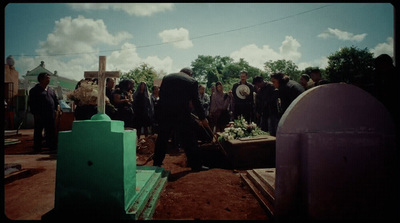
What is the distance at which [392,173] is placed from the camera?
1727 millimetres

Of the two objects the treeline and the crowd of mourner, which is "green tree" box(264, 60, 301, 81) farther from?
the crowd of mourner

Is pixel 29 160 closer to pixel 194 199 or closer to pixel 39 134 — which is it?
pixel 39 134

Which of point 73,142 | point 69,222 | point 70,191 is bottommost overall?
point 69,222

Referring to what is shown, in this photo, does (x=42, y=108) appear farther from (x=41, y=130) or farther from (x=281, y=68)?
(x=281, y=68)

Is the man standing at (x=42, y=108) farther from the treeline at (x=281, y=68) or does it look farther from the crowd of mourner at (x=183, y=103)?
the treeline at (x=281, y=68)

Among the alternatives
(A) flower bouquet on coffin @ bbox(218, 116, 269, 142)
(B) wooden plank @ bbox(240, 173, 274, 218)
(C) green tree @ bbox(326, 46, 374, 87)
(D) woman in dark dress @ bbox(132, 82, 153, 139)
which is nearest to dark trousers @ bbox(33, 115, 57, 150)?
(D) woman in dark dress @ bbox(132, 82, 153, 139)

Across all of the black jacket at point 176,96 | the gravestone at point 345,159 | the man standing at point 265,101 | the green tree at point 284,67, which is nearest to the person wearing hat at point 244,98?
the man standing at point 265,101

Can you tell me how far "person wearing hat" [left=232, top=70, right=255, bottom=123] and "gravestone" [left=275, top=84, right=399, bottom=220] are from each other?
220 inches

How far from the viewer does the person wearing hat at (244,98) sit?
24.2 ft

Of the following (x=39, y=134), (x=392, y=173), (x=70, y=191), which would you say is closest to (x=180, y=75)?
(x=70, y=191)

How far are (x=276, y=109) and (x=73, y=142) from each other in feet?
18.4

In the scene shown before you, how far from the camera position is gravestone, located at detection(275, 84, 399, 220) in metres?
1.72

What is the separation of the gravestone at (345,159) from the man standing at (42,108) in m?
6.66

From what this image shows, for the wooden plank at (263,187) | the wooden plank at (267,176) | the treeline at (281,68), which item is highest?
the treeline at (281,68)
